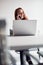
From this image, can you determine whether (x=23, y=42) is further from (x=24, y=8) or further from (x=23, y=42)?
(x=24, y=8)

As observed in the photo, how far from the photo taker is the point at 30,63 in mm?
2045

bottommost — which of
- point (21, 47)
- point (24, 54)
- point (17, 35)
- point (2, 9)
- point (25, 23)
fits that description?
point (24, 54)

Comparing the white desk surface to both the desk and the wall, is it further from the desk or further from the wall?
the wall

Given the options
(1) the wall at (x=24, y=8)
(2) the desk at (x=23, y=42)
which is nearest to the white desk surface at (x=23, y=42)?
(2) the desk at (x=23, y=42)

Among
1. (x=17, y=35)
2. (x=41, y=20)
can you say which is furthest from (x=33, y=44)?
(x=41, y=20)

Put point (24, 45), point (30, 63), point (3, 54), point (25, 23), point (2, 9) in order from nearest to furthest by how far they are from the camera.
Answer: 1. point (25, 23)
2. point (24, 45)
3. point (30, 63)
4. point (3, 54)
5. point (2, 9)

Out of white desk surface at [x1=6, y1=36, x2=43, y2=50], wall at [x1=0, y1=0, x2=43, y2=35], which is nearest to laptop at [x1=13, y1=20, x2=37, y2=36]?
white desk surface at [x1=6, y1=36, x2=43, y2=50]

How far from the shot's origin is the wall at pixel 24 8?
2738 mm

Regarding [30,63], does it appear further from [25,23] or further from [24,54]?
[25,23]

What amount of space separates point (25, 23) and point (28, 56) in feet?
2.25

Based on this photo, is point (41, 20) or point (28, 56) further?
point (41, 20)

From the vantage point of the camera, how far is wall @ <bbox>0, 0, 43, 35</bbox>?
2.74 m

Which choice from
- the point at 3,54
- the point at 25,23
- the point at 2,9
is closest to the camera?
the point at 25,23

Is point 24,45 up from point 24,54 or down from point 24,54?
up
